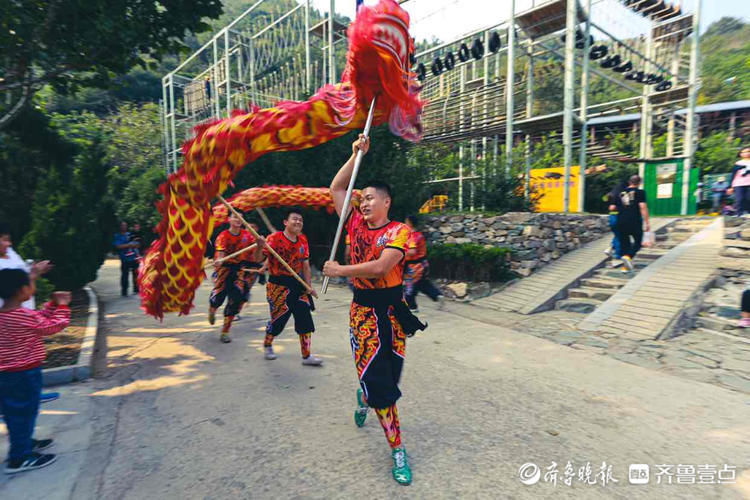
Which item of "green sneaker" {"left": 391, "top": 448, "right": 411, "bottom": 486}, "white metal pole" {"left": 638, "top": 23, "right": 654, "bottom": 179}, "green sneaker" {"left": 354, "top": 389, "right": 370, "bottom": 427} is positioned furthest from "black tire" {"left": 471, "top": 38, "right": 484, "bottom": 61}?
"green sneaker" {"left": 391, "top": 448, "right": 411, "bottom": 486}

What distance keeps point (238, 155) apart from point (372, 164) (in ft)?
23.0

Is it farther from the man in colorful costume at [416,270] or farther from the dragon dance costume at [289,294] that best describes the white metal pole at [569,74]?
the dragon dance costume at [289,294]

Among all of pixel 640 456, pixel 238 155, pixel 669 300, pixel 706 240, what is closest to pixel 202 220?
pixel 238 155

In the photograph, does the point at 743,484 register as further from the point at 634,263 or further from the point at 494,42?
the point at 494,42

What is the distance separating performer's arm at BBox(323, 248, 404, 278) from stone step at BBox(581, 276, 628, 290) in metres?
6.07

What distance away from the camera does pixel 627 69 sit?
1269 cm

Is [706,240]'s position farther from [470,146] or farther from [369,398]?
[369,398]

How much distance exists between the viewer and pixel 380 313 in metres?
2.80

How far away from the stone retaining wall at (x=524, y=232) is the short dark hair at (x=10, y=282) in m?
7.71

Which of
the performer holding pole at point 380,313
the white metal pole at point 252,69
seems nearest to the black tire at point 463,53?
the white metal pole at point 252,69

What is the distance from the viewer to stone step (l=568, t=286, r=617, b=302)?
6966mm

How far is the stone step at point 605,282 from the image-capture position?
23.3ft

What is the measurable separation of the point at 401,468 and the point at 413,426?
27.0 inches

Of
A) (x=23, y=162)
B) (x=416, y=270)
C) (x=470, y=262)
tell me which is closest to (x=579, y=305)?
(x=470, y=262)
